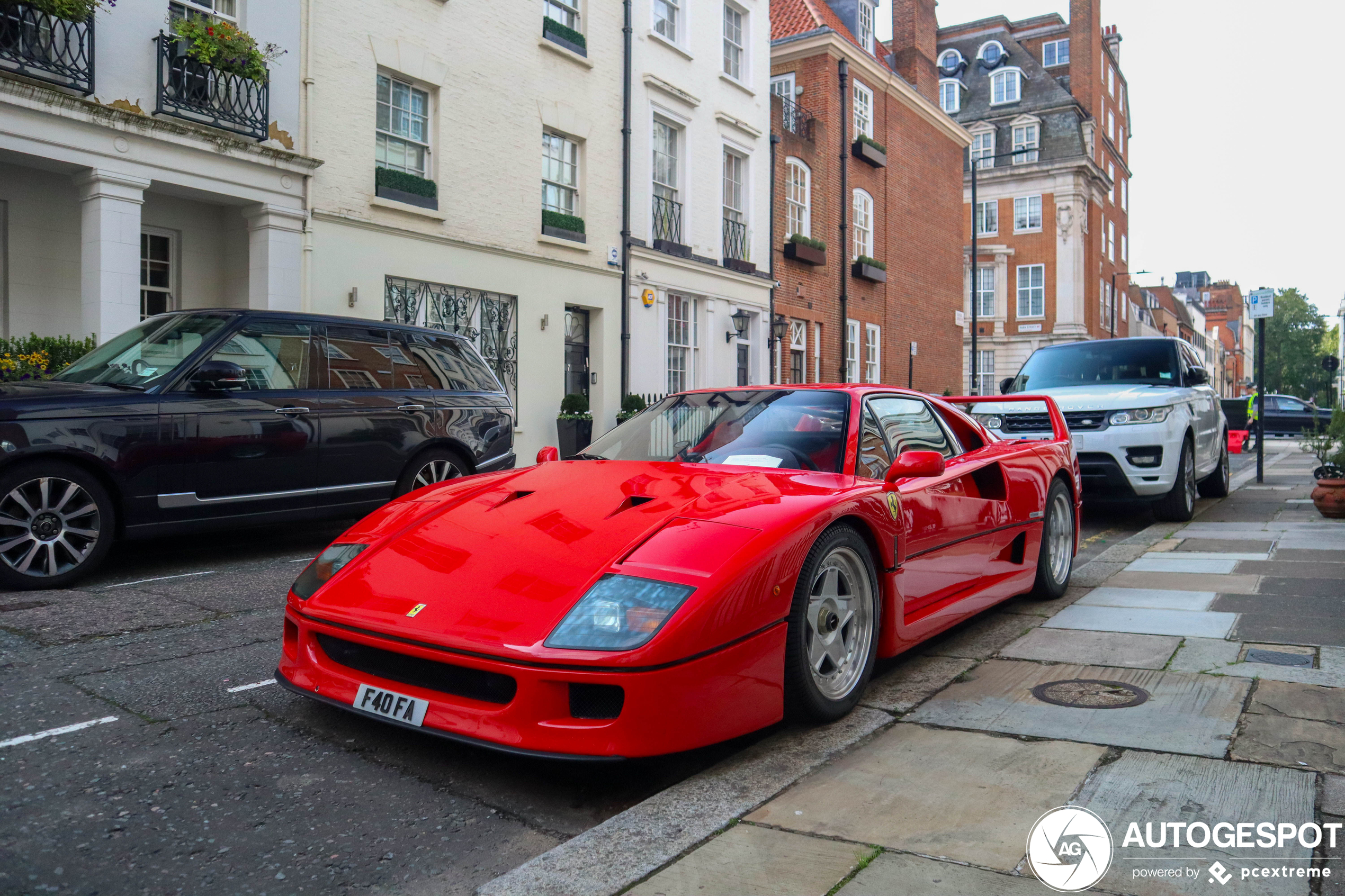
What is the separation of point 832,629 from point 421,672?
1.46 meters

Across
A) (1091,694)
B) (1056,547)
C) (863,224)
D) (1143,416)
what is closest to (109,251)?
(1056,547)

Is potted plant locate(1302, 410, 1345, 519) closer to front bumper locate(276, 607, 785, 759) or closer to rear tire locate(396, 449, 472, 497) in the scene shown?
rear tire locate(396, 449, 472, 497)

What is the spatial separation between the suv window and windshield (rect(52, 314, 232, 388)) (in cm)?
82

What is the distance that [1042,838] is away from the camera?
8.20ft

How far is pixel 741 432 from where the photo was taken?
4402mm

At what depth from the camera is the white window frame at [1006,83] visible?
50562mm

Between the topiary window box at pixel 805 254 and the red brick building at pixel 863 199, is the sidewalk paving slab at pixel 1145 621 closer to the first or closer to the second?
the red brick building at pixel 863 199

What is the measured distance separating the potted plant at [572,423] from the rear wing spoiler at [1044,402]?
384 inches

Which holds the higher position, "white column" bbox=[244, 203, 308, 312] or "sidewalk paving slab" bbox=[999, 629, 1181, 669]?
"white column" bbox=[244, 203, 308, 312]

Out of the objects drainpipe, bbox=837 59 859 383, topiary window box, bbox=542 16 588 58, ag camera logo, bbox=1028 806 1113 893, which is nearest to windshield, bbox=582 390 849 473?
ag camera logo, bbox=1028 806 1113 893

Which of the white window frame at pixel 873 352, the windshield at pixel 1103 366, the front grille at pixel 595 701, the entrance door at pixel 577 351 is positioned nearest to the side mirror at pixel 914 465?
the front grille at pixel 595 701

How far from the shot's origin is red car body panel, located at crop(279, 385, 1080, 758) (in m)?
2.79

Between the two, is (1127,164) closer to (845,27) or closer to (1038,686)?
(845,27)

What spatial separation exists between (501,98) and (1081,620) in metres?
12.7
